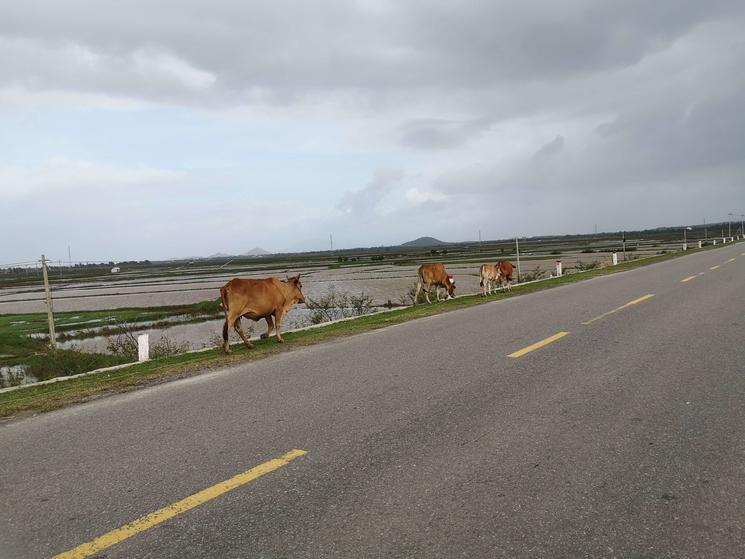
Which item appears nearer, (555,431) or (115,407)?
(555,431)

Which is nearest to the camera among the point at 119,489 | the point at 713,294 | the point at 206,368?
the point at 119,489

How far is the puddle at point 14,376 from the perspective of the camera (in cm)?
1400

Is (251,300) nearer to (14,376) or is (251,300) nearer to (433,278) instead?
(14,376)

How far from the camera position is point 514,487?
381 cm

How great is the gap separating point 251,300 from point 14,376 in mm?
9095

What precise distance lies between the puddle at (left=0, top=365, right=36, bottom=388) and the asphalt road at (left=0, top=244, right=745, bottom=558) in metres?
9.17

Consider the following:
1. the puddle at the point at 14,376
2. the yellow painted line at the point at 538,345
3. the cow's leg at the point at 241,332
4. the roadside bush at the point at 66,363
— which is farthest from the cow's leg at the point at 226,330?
the puddle at the point at 14,376

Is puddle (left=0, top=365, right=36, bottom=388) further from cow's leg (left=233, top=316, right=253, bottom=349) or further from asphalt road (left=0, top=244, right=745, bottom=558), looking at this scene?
asphalt road (left=0, top=244, right=745, bottom=558)

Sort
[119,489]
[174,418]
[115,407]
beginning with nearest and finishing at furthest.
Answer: [119,489] → [174,418] → [115,407]

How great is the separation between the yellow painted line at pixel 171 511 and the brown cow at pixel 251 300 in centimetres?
641

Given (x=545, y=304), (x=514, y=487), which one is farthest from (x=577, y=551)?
(x=545, y=304)

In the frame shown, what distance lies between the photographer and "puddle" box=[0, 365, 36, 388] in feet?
45.9

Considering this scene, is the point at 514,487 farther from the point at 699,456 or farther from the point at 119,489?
the point at 119,489

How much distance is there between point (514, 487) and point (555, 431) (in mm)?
1263
